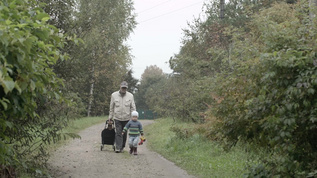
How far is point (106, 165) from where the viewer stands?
436 inches

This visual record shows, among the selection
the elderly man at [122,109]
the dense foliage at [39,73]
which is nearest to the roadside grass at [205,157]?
the elderly man at [122,109]

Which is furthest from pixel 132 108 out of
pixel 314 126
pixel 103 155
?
pixel 314 126

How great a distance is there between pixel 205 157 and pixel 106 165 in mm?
3207

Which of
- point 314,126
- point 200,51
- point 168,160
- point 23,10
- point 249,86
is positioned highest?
point 200,51

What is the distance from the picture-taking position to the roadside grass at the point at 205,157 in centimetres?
1037

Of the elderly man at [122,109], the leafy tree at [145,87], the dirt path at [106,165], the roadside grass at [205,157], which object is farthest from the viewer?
the leafy tree at [145,87]

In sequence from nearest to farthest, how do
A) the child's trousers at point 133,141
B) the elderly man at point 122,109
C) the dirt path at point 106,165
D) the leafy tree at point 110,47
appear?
1. the dirt path at point 106,165
2. the child's trousers at point 133,141
3. the elderly man at point 122,109
4. the leafy tree at point 110,47

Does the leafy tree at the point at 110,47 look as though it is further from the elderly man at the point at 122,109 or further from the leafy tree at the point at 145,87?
the leafy tree at the point at 145,87

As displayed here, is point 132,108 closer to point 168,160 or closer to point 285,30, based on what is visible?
point 168,160

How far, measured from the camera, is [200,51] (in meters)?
25.6

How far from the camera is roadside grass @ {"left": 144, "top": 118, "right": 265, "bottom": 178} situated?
10.4m

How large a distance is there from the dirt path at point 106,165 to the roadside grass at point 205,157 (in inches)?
18.6

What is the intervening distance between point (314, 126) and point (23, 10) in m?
3.65

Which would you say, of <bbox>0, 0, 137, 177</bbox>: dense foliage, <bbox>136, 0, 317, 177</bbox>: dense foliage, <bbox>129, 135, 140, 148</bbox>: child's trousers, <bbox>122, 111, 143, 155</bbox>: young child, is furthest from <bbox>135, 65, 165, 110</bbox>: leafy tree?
<bbox>136, 0, 317, 177</bbox>: dense foliage
